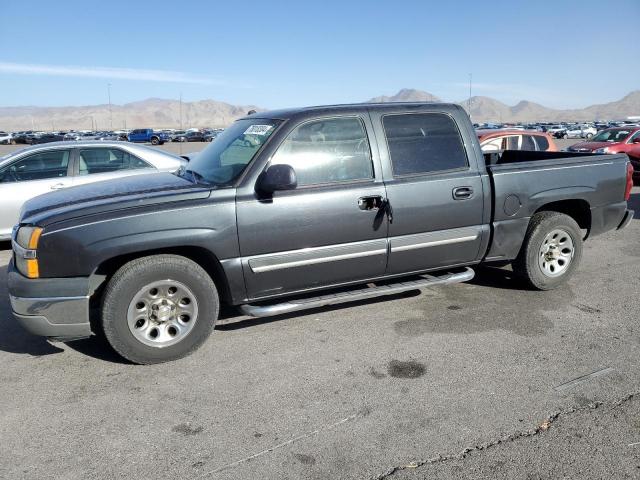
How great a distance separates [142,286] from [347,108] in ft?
7.15

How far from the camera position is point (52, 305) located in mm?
3707

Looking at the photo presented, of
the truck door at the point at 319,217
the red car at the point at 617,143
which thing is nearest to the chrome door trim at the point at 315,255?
the truck door at the point at 319,217

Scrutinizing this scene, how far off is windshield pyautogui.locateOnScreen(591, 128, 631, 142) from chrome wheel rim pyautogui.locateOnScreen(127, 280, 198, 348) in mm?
16713

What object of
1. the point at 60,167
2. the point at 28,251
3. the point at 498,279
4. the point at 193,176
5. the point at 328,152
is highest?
the point at 60,167

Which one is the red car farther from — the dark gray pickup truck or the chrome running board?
the chrome running board

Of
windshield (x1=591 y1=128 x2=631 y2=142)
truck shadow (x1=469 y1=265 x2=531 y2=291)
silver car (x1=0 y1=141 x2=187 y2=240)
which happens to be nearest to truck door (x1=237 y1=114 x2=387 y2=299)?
truck shadow (x1=469 y1=265 x2=531 y2=291)

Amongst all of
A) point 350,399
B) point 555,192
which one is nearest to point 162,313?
point 350,399

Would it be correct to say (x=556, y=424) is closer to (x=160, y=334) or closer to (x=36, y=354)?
(x=160, y=334)

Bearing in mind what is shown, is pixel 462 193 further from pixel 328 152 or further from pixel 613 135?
pixel 613 135

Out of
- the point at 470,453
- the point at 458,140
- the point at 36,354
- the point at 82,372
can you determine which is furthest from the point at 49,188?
the point at 470,453

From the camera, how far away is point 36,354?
4.23 meters

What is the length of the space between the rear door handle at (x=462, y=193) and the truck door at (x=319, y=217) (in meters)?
0.73

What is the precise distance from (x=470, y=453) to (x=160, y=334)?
2293 millimetres

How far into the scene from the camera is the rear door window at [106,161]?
753 cm
